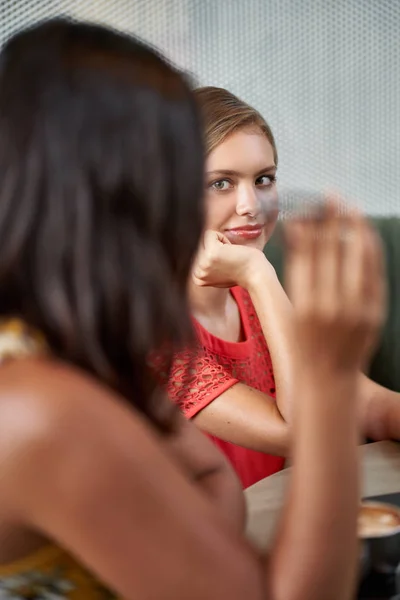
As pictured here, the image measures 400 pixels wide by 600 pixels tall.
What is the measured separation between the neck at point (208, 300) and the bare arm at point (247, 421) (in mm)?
273

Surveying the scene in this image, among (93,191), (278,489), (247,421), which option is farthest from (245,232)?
(93,191)

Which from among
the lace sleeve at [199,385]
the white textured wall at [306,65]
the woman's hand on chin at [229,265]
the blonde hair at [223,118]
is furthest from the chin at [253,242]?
the white textured wall at [306,65]

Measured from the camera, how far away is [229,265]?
147cm

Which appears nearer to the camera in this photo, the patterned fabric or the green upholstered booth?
the patterned fabric

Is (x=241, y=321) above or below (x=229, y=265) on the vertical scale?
below

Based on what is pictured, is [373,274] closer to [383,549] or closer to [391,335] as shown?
[383,549]

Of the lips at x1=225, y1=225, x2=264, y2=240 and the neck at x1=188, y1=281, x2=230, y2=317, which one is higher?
the lips at x1=225, y1=225, x2=264, y2=240

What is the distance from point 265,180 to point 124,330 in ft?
3.62

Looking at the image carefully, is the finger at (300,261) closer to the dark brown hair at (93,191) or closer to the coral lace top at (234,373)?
the dark brown hair at (93,191)

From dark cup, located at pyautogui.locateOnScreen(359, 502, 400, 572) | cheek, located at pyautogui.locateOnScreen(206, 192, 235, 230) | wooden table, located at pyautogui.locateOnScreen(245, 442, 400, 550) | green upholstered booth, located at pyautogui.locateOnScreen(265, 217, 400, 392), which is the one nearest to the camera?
dark cup, located at pyautogui.locateOnScreen(359, 502, 400, 572)

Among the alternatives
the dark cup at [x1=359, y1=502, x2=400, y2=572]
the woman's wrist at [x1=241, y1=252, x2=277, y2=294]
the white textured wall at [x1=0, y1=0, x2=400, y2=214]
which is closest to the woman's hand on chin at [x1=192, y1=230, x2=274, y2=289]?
the woman's wrist at [x1=241, y1=252, x2=277, y2=294]

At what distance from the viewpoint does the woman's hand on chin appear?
4.83 feet

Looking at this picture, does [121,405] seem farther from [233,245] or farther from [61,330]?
[233,245]

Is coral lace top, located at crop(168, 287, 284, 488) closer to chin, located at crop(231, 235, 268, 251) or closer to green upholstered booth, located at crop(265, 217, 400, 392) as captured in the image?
chin, located at crop(231, 235, 268, 251)
